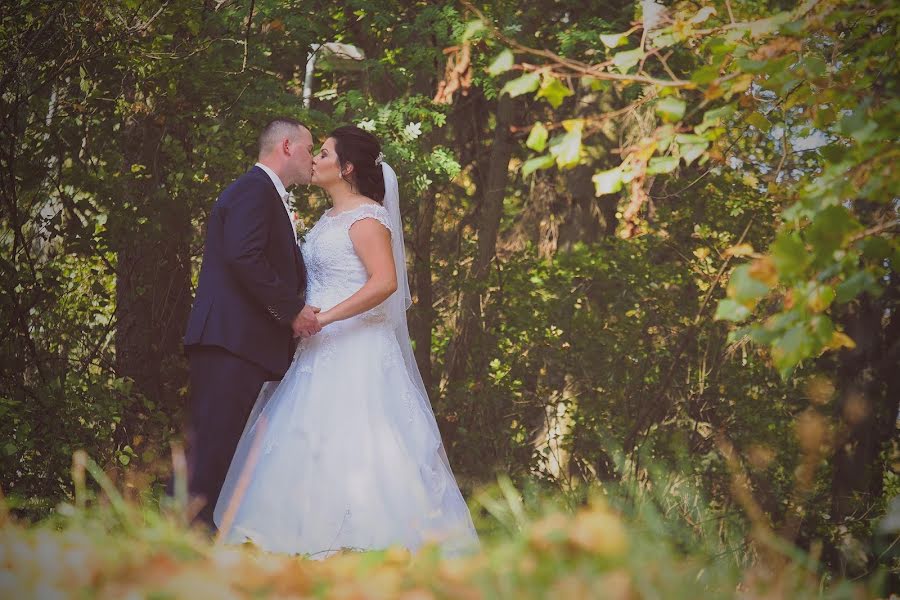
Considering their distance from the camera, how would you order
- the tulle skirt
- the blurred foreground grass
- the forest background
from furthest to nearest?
1. the forest background
2. the tulle skirt
3. the blurred foreground grass

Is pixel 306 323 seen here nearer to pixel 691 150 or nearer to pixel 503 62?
pixel 503 62

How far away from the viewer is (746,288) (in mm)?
2359

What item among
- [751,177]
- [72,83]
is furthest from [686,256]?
[72,83]

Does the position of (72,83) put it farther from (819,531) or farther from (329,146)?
(819,531)

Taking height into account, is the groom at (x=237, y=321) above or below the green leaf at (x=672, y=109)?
below

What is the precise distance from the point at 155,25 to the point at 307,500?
3.17 m

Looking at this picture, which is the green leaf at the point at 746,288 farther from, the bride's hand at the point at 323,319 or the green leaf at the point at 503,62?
the bride's hand at the point at 323,319

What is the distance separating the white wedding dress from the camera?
461 centimetres

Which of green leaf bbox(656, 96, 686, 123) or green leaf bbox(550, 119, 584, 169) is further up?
green leaf bbox(656, 96, 686, 123)

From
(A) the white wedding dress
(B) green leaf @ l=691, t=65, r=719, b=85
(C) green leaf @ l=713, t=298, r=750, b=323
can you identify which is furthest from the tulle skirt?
(B) green leaf @ l=691, t=65, r=719, b=85

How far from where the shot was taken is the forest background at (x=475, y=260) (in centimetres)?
586

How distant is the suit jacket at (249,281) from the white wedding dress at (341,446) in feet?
0.65

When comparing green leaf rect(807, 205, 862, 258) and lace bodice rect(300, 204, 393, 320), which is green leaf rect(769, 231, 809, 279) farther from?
lace bodice rect(300, 204, 393, 320)

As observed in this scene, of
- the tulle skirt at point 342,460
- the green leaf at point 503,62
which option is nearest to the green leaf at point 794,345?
the green leaf at point 503,62
